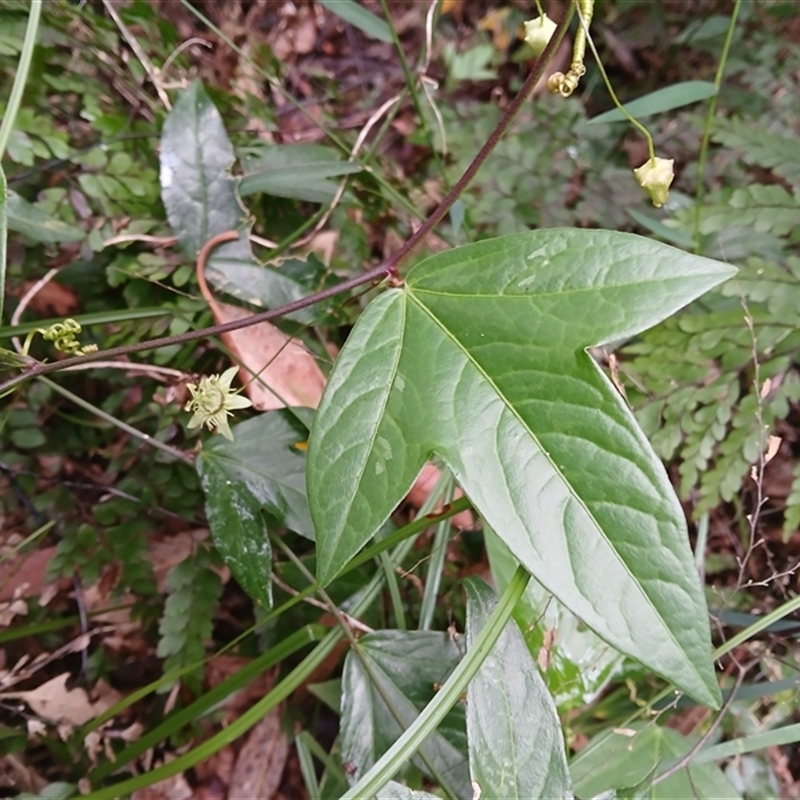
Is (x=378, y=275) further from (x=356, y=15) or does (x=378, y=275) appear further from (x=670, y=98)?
(x=670, y=98)

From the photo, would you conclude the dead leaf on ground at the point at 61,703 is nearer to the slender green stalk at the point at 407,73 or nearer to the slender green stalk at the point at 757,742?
the slender green stalk at the point at 757,742

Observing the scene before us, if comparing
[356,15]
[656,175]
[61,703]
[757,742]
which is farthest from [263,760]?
[356,15]

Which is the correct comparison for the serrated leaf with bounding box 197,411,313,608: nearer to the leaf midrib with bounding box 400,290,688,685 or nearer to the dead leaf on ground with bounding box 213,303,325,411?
the dead leaf on ground with bounding box 213,303,325,411

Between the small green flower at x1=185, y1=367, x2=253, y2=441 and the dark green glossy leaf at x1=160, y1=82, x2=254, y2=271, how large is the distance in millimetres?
275

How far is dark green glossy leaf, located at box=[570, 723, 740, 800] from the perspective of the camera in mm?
839

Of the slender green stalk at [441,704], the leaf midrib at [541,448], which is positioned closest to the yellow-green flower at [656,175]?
the leaf midrib at [541,448]

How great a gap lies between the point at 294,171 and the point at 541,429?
628mm

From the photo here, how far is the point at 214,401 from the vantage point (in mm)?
698

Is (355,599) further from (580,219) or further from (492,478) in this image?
(580,219)

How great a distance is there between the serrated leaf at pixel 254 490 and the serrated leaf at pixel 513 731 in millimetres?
270

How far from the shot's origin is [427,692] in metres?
0.78

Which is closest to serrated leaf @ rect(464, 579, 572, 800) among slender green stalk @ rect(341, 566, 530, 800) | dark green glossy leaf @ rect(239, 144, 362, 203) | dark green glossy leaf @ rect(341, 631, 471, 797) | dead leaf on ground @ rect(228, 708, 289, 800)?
slender green stalk @ rect(341, 566, 530, 800)

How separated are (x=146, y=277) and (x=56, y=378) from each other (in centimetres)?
20

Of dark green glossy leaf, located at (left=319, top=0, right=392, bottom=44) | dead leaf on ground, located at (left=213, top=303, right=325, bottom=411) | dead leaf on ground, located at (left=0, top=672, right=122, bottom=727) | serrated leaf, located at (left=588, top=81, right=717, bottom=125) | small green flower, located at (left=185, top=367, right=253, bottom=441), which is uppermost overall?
dark green glossy leaf, located at (left=319, top=0, right=392, bottom=44)
